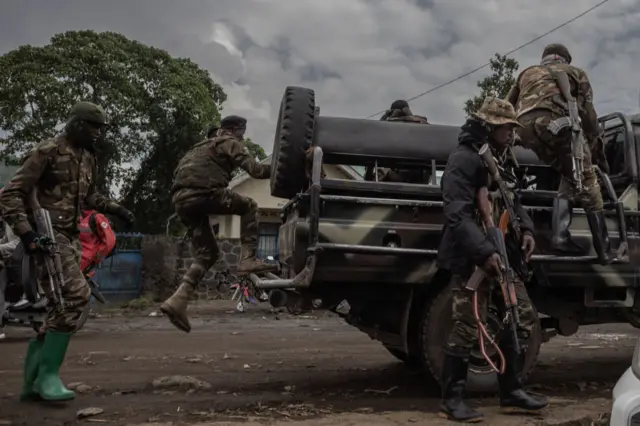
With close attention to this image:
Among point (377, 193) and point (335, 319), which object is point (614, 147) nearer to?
point (377, 193)

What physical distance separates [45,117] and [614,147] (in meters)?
20.2

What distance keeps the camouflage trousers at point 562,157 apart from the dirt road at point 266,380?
1465mm

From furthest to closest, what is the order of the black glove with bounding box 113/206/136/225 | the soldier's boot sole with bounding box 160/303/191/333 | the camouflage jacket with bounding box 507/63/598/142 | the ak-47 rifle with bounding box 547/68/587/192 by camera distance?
the soldier's boot sole with bounding box 160/303/191/333
the camouflage jacket with bounding box 507/63/598/142
the black glove with bounding box 113/206/136/225
the ak-47 rifle with bounding box 547/68/587/192

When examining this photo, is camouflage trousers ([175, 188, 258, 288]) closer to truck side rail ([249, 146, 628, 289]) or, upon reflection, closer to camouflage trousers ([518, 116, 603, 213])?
truck side rail ([249, 146, 628, 289])

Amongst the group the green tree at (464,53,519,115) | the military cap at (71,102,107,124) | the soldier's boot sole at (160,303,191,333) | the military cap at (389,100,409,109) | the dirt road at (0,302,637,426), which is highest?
the green tree at (464,53,519,115)

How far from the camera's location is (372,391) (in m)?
5.37

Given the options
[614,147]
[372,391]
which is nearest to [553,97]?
[614,147]

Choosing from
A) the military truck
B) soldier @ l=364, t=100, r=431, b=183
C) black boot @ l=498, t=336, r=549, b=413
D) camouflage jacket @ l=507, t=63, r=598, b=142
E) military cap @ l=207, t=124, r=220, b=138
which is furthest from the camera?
military cap @ l=207, t=124, r=220, b=138

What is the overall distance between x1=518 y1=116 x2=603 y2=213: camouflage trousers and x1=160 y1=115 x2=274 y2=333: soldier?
2.12 meters

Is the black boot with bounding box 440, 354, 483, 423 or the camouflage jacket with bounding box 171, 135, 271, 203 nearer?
the black boot with bounding box 440, 354, 483, 423

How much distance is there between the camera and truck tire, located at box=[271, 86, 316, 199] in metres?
5.29

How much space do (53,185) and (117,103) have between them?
61.6ft

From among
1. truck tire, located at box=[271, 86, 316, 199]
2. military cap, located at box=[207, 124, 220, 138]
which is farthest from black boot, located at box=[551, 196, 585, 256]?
military cap, located at box=[207, 124, 220, 138]

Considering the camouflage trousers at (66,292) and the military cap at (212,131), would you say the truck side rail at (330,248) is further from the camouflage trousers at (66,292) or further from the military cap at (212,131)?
the military cap at (212,131)
